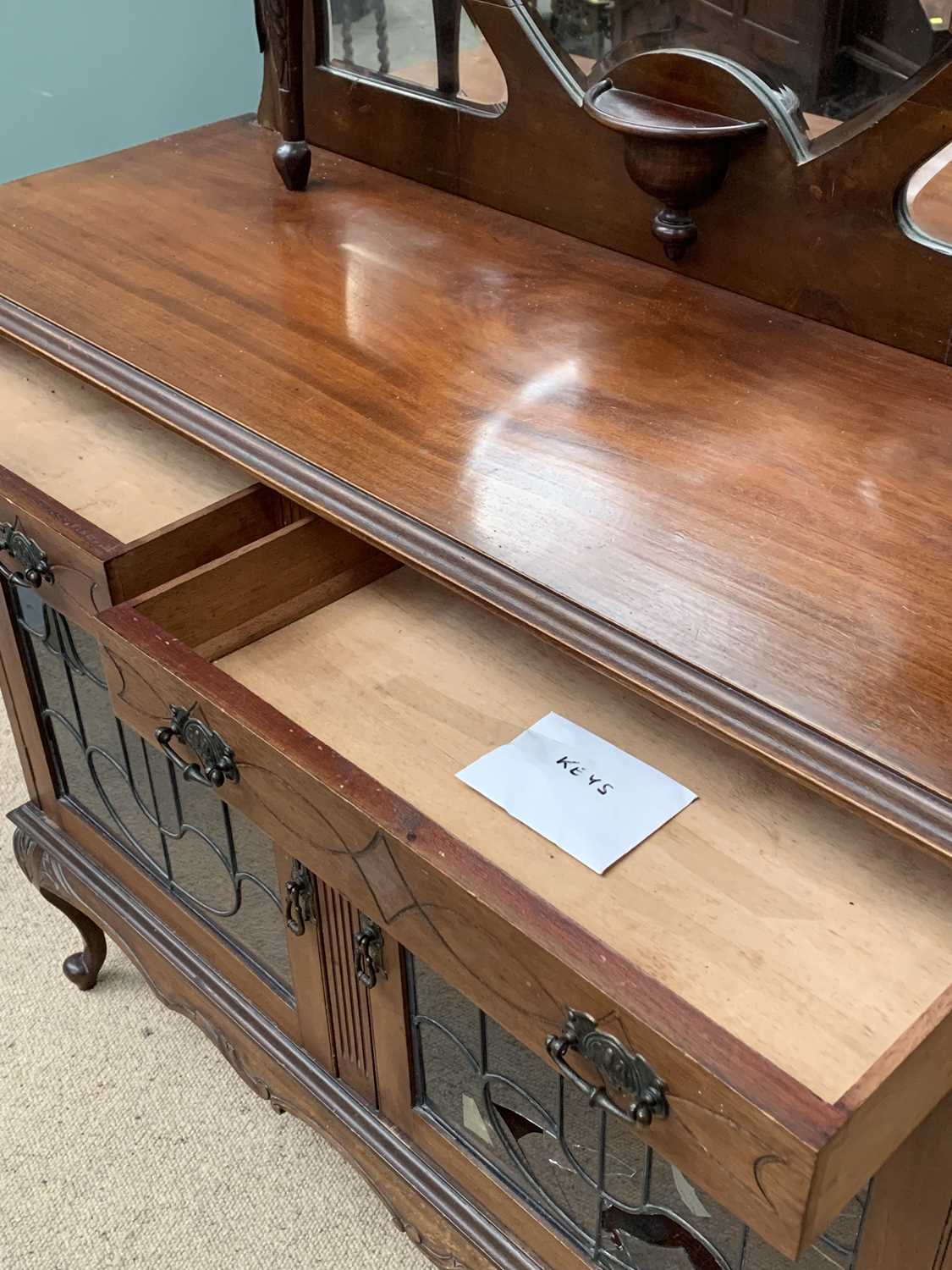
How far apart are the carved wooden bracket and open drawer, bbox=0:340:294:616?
0.35m

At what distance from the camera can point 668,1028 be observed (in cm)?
55

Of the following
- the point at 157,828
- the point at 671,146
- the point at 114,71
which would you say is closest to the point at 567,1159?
the point at 157,828

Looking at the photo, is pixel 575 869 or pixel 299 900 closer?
pixel 575 869

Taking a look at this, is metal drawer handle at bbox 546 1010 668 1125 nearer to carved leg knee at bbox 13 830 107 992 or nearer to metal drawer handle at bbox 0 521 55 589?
metal drawer handle at bbox 0 521 55 589

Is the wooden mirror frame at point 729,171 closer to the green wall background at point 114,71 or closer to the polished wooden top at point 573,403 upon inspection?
the polished wooden top at point 573,403

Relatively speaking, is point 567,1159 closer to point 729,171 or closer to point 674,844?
point 674,844

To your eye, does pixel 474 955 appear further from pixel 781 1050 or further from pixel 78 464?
pixel 78 464

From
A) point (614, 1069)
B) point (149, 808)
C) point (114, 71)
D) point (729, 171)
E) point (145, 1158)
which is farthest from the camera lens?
point (114, 71)

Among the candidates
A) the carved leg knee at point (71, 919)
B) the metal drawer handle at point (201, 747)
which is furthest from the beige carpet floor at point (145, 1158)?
the metal drawer handle at point (201, 747)

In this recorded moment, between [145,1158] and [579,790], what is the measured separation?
28.7 inches

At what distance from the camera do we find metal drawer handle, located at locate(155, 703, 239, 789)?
29.6 inches

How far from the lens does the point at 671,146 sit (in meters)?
0.92

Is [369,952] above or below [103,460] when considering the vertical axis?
below

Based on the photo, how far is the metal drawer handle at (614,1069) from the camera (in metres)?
0.58
